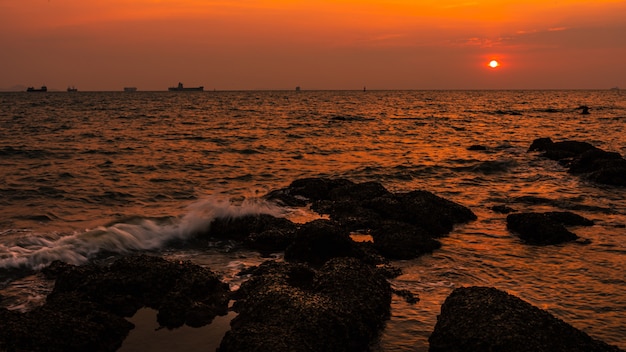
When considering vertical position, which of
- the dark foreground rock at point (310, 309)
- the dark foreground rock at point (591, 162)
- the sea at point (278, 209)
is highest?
the dark foreground rock at point (591, 162)

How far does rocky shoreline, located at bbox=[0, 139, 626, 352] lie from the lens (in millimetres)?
5961

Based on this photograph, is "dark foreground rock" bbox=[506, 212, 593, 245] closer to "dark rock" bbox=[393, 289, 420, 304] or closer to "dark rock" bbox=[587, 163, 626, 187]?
"dark rock" bbox=[393, 289, 420, 304]

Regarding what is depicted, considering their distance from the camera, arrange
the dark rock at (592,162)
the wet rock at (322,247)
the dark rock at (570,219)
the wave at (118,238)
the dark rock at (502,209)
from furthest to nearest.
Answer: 1. the dark rock at (592,162)
2. the dark rock at (502,209)
3. the dark rock at (570,219)
4. the wave at (118,238)
5. the wet rock at (322,247)

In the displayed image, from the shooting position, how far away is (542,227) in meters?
11.7

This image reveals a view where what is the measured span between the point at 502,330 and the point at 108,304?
18.8 ft

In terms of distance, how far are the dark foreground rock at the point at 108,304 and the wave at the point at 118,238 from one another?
1.00 meters

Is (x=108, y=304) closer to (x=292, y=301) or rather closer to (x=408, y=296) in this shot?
(x=292, y=301)

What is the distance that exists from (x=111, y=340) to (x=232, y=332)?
178 cm

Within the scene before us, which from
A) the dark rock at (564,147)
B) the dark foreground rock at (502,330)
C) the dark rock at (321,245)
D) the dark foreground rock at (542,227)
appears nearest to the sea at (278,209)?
the dark foreground rock at (542,227)

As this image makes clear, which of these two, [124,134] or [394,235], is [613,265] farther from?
[124,134]

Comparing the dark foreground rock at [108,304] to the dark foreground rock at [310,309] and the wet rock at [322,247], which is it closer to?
the dark foreground rock at [310,309]

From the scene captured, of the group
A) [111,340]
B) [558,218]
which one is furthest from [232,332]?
[558,218]

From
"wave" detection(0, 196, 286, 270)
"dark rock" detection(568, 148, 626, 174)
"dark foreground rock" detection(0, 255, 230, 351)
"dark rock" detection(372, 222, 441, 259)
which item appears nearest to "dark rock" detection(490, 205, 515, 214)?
"dark rock" detection(372, 222, 441, 259)

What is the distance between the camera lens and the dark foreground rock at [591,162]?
60.2 ft
